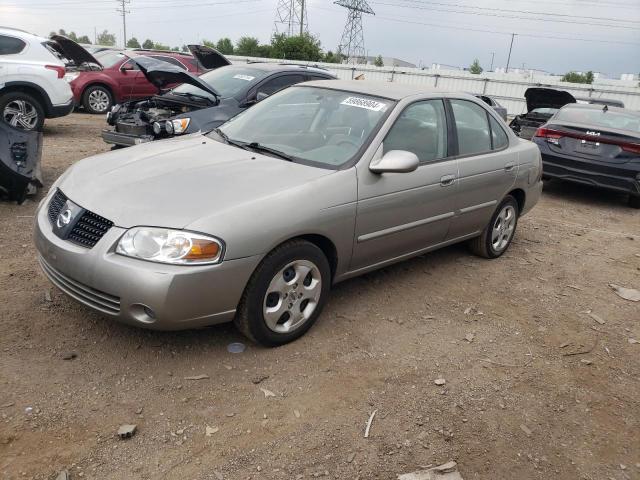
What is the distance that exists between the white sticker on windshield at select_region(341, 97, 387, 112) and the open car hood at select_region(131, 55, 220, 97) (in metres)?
3.15

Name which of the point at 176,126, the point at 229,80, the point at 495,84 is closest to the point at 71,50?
the point at 229,80

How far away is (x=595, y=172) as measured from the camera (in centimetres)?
798

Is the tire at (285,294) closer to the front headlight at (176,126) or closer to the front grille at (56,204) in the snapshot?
the front grille at (56,204)

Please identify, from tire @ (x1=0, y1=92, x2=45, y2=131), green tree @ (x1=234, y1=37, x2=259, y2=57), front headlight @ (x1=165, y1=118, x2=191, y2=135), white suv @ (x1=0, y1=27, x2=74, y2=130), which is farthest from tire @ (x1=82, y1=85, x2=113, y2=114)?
green tree @ (x1=234, y1=37, x2=259, y2=57)

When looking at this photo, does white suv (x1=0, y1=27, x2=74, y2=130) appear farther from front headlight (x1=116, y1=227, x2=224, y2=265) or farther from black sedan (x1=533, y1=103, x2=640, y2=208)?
black sedan (x1=533, y1=103, x2=640, y2=208)

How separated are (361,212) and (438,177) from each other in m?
0.93

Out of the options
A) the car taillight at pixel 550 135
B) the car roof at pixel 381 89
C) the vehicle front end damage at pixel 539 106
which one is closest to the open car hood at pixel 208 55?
the car taillight at pixel 550 135

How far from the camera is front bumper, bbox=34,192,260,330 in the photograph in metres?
2.81

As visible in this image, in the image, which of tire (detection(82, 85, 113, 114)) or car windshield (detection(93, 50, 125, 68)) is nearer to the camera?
tire (detection(82, 85, 113, 114))

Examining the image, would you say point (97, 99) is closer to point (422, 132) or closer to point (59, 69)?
point (59, 69)

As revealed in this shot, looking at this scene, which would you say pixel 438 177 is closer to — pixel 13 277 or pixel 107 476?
pixel 107 476

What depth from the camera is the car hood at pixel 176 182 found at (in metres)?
2.99

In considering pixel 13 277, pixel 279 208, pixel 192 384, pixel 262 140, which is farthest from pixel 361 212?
pixel 13 277

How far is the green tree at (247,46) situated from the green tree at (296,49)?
89.3 feet
